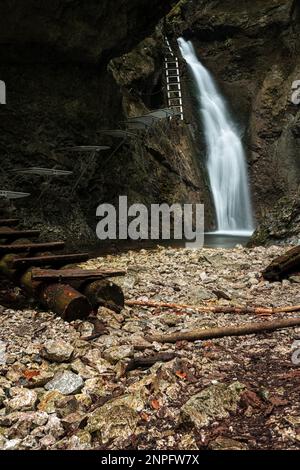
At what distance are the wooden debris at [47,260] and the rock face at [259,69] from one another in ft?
68.2

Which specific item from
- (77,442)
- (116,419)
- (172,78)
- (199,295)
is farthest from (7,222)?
(172,78)

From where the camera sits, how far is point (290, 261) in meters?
7.97

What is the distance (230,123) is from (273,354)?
82.5ft

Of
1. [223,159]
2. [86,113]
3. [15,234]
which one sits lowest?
[15,234]

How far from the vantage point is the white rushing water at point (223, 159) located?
2453cm

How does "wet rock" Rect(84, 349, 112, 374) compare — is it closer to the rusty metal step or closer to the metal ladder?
the rusty metal step

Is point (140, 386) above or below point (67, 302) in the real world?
below

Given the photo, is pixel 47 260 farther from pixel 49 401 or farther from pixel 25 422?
pixel 25 422

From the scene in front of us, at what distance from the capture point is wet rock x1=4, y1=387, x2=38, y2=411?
3.16 meters

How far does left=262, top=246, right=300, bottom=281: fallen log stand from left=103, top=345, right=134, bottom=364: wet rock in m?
4.70

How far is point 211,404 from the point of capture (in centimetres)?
309

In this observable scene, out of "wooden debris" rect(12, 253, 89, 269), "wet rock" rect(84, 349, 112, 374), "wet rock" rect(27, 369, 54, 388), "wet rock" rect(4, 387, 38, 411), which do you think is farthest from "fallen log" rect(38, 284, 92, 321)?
"wet rock" rect(4, 387, 38, 411)

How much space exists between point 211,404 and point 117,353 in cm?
126

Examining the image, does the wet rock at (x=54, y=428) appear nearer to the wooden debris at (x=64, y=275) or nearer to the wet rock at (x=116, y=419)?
the wet rock at (x=116, y=419)
